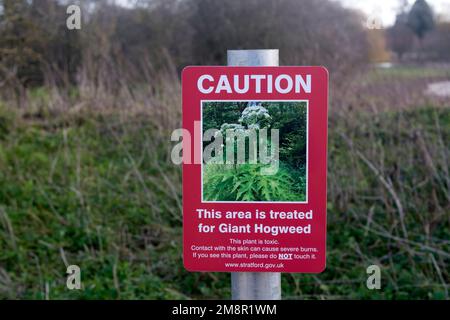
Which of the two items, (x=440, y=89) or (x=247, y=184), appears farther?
(x=440, y=89)

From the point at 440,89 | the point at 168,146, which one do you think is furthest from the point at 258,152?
the point at 440,89

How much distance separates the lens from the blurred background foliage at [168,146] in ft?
13.9

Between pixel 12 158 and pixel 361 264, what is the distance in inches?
150

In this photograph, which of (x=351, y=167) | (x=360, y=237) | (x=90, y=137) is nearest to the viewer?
(x=360, y=237)

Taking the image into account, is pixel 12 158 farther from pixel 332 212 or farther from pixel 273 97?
pixel 273 97

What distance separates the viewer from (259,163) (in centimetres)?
188

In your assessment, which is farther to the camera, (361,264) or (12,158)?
(12,158)

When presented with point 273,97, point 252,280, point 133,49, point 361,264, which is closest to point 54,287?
point 361,264

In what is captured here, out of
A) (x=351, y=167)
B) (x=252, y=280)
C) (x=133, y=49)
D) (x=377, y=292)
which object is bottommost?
(x=377, y=292)

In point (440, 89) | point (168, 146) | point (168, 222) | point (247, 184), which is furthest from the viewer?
point (440, 89)

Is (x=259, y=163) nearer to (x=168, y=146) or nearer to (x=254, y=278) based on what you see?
(x=254, y=278)

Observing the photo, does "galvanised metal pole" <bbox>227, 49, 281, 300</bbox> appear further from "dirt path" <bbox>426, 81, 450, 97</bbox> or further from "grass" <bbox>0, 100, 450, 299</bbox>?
"dirt path" <bbox>426, 81, 450, 97</bbox>

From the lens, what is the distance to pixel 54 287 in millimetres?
4031

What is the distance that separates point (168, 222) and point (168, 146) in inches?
53.3
